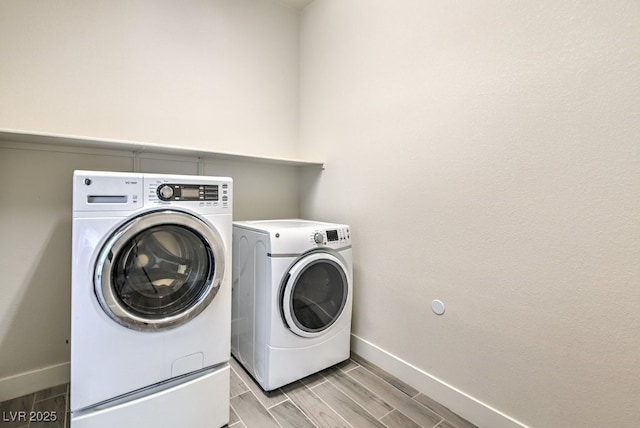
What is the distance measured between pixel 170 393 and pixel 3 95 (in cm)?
168

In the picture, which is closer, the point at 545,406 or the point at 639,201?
the point at 639,201

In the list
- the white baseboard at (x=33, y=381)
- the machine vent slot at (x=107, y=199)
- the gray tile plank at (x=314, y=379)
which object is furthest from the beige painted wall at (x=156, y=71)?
the gray tile plank at (x=314, y=379)

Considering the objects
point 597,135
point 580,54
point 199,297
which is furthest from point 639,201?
point 199,297

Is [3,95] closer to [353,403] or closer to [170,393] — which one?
[170,393]

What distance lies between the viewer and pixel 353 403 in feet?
4.88

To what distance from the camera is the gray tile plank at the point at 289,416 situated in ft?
4.40

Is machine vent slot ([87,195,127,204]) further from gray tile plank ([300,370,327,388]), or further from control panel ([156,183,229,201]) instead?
gray tile plank ([300,370,327,388])

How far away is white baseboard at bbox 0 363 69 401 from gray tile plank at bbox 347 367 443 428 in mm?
1647

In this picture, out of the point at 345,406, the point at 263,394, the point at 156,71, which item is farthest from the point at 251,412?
the point at 156,71

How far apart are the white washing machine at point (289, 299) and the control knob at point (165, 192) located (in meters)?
0.50

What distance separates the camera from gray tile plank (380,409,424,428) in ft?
4.41

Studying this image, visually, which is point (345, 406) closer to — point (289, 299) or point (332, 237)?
point (289, 299)

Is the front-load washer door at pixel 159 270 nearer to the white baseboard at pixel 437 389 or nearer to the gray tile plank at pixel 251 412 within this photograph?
the gray tile plank at pixel 251 412

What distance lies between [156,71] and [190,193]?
114 cm
